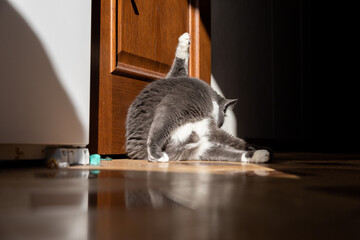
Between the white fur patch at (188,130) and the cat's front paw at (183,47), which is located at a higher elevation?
the cat's front paw at (183,47)

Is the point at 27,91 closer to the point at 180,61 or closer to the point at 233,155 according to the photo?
the point at 233,155

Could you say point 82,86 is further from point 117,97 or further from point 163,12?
point 163,12

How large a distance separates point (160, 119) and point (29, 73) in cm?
58

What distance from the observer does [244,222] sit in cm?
33

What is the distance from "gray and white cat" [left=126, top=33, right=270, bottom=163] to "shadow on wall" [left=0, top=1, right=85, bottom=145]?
0.41 meters

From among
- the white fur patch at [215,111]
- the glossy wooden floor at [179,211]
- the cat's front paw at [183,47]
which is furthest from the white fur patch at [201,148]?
the glossy wooden floor at [179,211]

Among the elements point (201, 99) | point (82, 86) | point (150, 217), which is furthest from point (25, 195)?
point (201, 99)

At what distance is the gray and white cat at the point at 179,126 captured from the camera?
1.40m

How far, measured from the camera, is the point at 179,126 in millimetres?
1456

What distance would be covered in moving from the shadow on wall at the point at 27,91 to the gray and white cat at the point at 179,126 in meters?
0.41

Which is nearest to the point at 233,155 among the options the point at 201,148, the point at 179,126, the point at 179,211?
the point at 201,148

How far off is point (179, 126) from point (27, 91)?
0.67m

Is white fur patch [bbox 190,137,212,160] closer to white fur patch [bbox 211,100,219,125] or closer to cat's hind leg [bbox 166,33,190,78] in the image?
white fur patch [bbox 211,100,219,125]

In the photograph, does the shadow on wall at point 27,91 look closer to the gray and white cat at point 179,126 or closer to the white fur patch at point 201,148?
the gray and white cat at point 179,126
